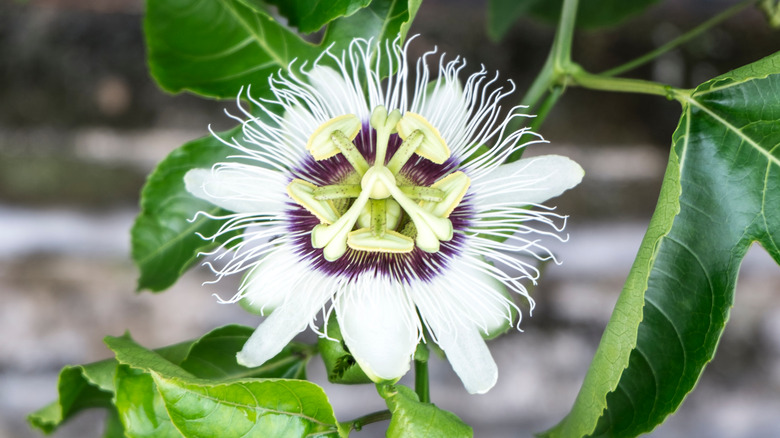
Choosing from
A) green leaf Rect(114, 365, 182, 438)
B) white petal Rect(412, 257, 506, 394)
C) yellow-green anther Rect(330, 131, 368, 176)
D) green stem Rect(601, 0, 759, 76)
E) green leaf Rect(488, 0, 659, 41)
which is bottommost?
green leaf Rect(114, 365, 182, 438)

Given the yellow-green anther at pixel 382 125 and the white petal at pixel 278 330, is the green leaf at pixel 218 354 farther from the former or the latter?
the yellow-green anther at pixel 382 125

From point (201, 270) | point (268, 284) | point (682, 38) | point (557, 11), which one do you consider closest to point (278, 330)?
point (268, 284)

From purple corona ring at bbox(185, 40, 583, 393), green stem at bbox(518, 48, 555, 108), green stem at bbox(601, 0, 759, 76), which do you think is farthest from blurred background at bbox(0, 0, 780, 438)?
purple corona ring at bbox(185, 40, 583, 393)

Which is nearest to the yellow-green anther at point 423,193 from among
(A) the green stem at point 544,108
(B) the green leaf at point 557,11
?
(A) the green stem at point 544,108

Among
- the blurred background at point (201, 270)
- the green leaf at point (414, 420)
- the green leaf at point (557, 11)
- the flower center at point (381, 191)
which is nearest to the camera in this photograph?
the green leaf at point (414, 420)

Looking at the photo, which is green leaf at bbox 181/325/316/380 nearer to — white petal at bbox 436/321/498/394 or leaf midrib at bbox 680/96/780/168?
white petal at bbox 436/321/498/394
